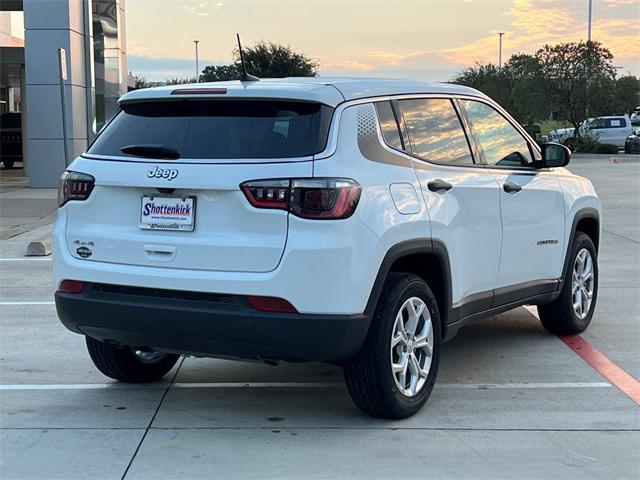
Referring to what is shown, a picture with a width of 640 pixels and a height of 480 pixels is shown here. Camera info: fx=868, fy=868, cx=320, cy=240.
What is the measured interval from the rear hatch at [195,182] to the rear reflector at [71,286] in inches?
5.8

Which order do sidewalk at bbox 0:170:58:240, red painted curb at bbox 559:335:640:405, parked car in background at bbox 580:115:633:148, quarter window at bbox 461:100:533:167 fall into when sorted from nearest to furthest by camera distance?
red painted curb at bbox 559:335:640:405 → quarter window at bbox 461:100:533:167 → sidewalk at bbox 0:170:58:240 → parked car in background at bbox 580:115:633:148

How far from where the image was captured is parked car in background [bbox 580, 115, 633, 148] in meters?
42.8

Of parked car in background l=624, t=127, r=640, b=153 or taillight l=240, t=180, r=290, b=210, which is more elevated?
taillight l=240, t=180, r=290, b=210

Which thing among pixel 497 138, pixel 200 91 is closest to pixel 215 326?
pixel 200 91

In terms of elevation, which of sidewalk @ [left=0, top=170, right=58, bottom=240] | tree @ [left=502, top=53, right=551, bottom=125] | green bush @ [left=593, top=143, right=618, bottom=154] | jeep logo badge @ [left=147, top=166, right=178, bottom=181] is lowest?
sidewalk @ [left=0, top=170, right=58, bottom=240]

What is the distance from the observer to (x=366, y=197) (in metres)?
4.38

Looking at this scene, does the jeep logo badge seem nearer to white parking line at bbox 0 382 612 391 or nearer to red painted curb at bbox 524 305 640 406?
white parking line at bbox 0 382 612 391

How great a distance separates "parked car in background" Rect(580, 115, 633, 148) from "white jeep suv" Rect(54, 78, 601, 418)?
3998 centimetres

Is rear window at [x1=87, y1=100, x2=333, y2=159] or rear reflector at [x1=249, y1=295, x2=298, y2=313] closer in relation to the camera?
rear reflector at [x1=249, y1=295, x2=298, y2=313]

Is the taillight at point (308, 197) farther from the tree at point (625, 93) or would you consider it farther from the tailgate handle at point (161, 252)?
the tree at point (625, 93)

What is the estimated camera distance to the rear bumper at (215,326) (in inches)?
168

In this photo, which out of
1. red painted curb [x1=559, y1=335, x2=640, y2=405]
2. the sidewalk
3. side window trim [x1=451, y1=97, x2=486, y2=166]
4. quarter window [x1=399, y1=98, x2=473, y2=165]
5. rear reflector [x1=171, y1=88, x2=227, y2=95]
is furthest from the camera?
the sidewalk

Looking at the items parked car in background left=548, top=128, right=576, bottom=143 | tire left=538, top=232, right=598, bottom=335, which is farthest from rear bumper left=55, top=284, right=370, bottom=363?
parked car in background left=548, top=128, right=576, bottom=143

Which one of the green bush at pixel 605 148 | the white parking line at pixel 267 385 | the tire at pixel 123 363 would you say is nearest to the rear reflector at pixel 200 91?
the tire at pixel 123 363
